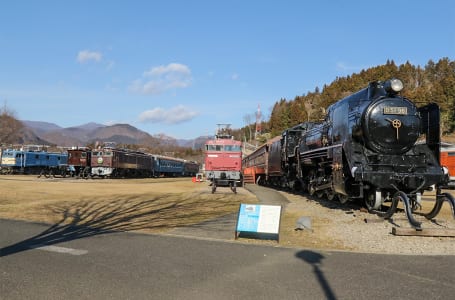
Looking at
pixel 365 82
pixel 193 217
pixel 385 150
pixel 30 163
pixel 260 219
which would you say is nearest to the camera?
pixel 260 219

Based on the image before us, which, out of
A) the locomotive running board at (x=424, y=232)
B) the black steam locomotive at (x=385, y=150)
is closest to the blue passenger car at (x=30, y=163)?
the black steam locomotive at (x=385, y=150)

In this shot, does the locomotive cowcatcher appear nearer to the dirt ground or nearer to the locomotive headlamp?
the dirt ground

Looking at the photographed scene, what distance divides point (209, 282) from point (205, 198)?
15.1 m

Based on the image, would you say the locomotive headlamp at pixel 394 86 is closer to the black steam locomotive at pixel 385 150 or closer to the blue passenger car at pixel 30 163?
the black steam locomotive at pixel 385 150

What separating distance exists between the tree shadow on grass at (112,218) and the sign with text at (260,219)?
2764mm

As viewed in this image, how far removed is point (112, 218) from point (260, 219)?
5.96m

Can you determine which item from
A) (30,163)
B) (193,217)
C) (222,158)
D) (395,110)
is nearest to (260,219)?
(193,217)

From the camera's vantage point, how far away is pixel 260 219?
959 cm

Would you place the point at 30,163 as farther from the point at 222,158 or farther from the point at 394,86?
the point at 394,86

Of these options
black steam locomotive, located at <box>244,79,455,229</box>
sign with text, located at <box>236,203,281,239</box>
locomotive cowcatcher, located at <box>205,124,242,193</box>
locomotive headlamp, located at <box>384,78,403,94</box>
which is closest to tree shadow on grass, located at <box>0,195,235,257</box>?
sign with text, located at <box>236,203,281,239</box>

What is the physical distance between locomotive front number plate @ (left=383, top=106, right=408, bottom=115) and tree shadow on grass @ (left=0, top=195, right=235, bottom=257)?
6.69 m

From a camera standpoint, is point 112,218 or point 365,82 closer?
point 112,218

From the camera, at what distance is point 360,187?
1251cm

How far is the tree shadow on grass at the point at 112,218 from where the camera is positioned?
966cm
